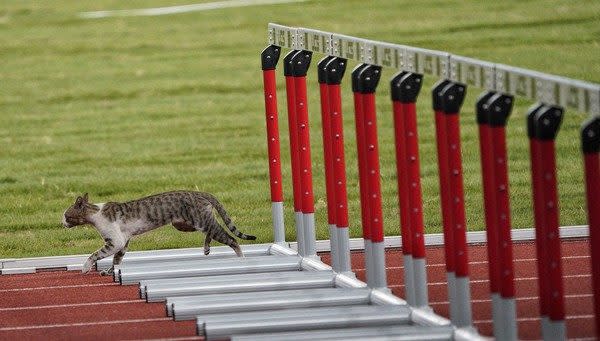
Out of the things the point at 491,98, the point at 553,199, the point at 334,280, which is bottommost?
the point at 334,280

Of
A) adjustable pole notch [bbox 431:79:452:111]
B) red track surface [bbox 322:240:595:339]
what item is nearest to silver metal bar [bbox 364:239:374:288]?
red track surface [bbox 322:240:595:339]

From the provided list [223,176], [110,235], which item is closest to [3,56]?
[223,176]

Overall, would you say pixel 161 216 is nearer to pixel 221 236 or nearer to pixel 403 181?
pixel 221 236

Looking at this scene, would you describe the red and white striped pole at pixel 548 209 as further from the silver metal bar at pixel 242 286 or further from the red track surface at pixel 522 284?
the silver metal bar at pixel 242 286

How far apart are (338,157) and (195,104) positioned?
12629 mm

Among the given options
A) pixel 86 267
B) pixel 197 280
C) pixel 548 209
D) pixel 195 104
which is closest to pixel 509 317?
pixel 548 209

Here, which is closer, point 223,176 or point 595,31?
point 223,176

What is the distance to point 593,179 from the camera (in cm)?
568

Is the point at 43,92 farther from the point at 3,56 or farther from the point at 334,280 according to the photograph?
the point at 334,280

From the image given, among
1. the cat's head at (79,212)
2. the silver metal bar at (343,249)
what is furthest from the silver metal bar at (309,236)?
the cat's head at (79,212)

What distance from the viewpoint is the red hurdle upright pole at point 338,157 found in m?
8.84

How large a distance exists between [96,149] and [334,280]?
9287 mm

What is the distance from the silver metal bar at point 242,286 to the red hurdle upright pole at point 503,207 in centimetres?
253

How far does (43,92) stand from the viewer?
906 inches
